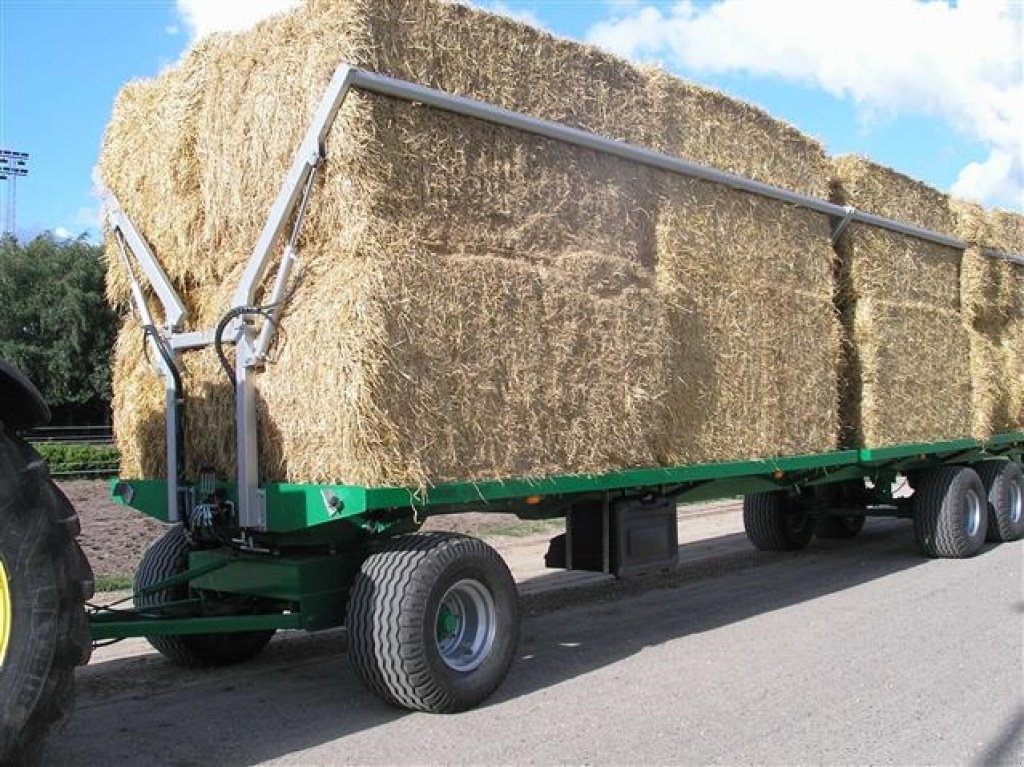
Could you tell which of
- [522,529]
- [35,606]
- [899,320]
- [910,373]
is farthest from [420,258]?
[522,529]

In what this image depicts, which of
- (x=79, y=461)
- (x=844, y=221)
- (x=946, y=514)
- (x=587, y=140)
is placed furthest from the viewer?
(x=79, y=461)

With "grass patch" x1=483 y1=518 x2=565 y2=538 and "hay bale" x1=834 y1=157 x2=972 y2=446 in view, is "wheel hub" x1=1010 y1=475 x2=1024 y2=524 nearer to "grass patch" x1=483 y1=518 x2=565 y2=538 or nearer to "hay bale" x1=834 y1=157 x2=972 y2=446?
"hay bale" x1=834 y1=157 x2=972 y2=446

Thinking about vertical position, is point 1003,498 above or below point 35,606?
below

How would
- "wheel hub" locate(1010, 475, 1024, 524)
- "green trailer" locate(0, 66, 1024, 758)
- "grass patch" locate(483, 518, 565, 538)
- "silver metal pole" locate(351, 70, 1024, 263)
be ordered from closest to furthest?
"green trailer" locate(0, 66, 1024, 758) < "silver metal pole" locate(351, 70, 1024, 263) < "wheel hub" locate(1010, 475, 1024, 524) < "grass patch" locate(483, 518, 565, 538)

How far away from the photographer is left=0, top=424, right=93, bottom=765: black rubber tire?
12.9 feet

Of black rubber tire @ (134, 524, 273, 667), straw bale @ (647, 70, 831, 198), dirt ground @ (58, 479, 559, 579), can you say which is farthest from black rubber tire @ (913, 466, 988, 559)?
black rubber tire @ (134, 524, 273, 667)

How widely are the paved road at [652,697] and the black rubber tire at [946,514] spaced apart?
2.03m

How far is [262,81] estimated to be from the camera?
5.98 m

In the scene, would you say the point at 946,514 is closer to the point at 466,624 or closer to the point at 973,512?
the point at 973,512

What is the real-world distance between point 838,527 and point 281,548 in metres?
8.86

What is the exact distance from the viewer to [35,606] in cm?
403

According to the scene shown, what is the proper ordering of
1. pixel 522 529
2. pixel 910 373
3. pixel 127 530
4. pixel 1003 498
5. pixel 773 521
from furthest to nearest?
pixel 127 530, pixel 522 529, pixel 1003 498, pixel 773 521, pixel 910 373

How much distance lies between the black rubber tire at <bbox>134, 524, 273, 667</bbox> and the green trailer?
0.04 feet

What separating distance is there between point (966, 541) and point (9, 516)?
32.6 feet
